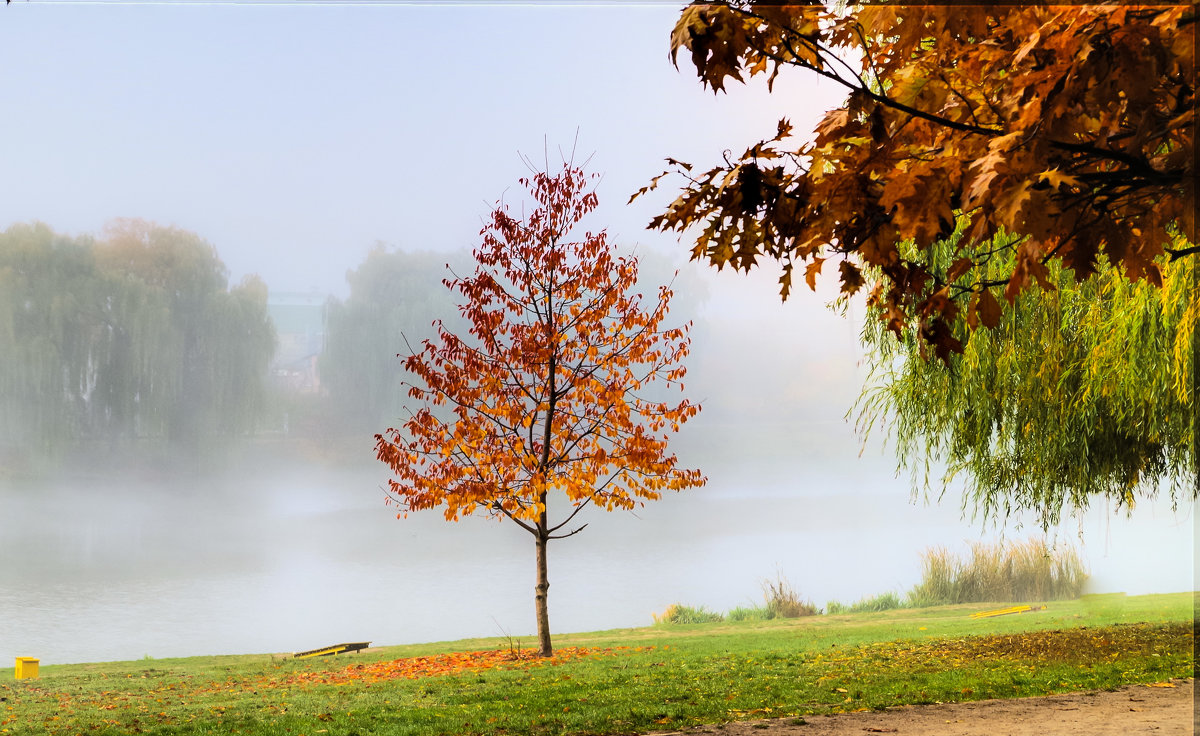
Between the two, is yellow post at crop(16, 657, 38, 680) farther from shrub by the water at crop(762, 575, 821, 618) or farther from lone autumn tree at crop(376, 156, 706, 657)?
shrub by the water at crop(762, 575, 821, 618)

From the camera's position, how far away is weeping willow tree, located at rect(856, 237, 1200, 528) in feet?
27.2

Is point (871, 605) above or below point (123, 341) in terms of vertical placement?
below

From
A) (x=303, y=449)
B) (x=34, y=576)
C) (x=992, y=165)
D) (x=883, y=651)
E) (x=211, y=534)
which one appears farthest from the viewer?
(x=303, y=449)

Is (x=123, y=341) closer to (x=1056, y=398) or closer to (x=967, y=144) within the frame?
(x=1056, y=398)

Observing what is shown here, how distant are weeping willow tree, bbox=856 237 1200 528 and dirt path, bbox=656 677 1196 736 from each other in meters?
2.75

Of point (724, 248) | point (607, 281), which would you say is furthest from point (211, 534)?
point (724, 248)

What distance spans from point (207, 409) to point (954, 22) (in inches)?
1599

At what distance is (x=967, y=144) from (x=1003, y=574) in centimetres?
1543

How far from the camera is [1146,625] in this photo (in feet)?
37.9

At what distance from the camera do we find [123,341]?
3678 cm

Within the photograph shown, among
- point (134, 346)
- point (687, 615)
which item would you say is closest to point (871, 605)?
point (687, 615)

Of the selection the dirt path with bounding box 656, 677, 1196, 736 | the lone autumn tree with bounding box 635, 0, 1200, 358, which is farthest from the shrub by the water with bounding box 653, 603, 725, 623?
the lone autumn tree with bounding box 635, 0, 1200, 358

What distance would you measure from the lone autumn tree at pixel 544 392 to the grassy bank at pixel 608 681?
1844 mm

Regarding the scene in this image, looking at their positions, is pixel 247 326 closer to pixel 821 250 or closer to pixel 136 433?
pixel 136 433
